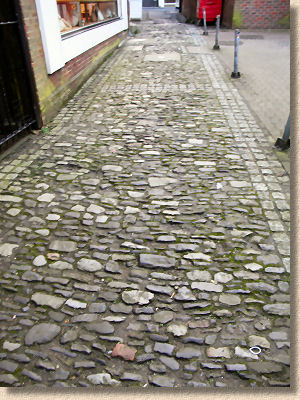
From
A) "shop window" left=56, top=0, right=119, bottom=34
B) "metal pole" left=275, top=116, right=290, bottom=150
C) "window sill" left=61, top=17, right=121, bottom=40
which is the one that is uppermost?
"shop window" left=56, top=0, right=119, bottom=34

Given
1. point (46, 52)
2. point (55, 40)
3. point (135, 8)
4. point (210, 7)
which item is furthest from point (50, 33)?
point (135, 8)

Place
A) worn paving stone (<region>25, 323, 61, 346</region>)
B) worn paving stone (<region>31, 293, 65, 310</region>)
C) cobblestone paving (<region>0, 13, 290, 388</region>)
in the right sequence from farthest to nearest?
worn paving stone (<region>31, 293, 65, 310</region>) → worn paving stone (<region>25, 323, 61, 346</region>) → cobblestone paving (<region>0, 13, 290, 388</region>)

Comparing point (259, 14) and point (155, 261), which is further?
point (259, 14)

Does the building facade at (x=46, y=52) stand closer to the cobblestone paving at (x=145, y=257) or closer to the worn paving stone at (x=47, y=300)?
the cobblestone paving at (x=145, y=257)

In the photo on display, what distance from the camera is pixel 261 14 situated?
15.4 metres

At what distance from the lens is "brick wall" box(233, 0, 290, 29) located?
1509 cm

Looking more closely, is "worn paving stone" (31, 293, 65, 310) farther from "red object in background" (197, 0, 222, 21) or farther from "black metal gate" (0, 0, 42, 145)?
"red object in background" (197, 0, 222, 21)

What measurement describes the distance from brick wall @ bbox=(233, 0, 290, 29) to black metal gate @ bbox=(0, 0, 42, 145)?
519 inches

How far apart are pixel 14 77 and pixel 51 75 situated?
1.18 metres

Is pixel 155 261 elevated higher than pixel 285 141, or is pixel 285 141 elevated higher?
pixel 285 141

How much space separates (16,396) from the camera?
2102mm

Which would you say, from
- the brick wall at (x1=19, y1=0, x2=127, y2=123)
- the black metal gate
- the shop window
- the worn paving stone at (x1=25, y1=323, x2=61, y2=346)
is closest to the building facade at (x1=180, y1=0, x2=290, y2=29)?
the shop window

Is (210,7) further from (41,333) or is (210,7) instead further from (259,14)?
(41,333)

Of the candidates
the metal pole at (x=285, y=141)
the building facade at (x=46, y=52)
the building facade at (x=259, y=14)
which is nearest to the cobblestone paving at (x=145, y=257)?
the metal pole at (x=285, y=141)
